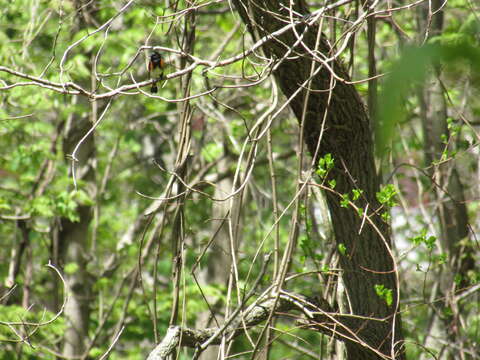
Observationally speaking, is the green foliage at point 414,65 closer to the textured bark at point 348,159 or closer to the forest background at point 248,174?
the forest background at point 248,174

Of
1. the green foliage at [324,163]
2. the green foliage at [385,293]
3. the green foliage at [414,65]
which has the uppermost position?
the green foliage at [414,65]

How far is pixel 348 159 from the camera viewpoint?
111 inches

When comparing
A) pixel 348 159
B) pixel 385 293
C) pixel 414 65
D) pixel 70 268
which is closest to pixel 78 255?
pixel 70 268

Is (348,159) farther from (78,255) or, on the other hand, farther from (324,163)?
(78,255)


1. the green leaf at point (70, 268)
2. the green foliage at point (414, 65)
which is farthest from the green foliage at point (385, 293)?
the green leaf at point (70, 268)

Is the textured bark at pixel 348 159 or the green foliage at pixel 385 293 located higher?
the textured bark at pixel 348 159

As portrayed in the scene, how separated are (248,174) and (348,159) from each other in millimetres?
616

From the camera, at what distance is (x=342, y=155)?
9.21 ft

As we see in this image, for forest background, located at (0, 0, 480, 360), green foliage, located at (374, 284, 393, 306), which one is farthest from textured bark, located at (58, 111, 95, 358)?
green foliage, located at (374, 284, 393, 306)

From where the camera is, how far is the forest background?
8.03 ft

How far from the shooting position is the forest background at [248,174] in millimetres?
2447

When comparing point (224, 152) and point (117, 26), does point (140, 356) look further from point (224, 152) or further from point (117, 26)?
point (117, 26)

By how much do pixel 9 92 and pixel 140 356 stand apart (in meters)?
3.75

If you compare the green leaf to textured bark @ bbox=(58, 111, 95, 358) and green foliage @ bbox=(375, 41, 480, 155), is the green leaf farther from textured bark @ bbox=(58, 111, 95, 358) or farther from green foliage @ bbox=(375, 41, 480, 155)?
green foliage @ bbox=(375, 41, 480, 155)
